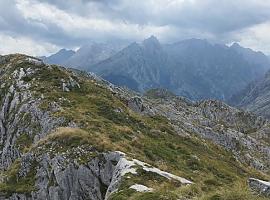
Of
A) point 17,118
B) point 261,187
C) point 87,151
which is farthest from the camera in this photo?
point 17,118

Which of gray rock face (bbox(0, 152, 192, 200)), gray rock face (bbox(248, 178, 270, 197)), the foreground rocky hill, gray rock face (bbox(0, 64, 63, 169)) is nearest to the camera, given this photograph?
gray rock face (bbox(248, 178, 270, 197))

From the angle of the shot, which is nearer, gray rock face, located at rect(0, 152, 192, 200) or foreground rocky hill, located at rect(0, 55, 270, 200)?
foreground rocky hill, located at rect(0, 55, 270, 200)

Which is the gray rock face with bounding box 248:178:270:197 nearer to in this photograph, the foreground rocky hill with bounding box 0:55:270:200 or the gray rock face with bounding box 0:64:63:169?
the foreground rocky hill with bounding box 0:55:270:200

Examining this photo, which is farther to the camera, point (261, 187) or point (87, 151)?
point (87, 151)

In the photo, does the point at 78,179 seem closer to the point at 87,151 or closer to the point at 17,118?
the point at 87,151

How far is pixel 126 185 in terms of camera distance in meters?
34.1

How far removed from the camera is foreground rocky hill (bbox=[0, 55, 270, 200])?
119 ft

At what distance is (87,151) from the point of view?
4541 centimetres

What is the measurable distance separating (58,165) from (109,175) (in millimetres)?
6129

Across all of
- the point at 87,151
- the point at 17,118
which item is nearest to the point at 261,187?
the point at 87,151

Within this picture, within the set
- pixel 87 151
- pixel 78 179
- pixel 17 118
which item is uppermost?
pixel 17 118

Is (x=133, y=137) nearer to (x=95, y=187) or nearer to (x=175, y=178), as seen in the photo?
(x=95, y=187)

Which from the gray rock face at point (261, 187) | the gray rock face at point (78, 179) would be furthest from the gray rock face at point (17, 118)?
the gray rock face at point (261, 187)

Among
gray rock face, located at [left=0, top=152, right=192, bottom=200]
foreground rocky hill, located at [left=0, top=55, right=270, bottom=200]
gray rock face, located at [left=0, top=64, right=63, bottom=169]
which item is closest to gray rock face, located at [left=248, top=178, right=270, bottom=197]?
foreground rocky hill, located at [left=0, top=55, right=270, bottom=200]
